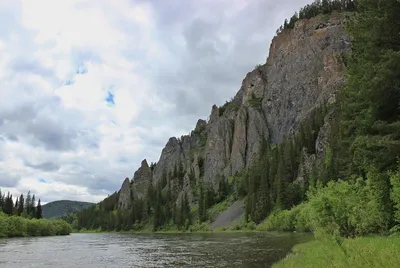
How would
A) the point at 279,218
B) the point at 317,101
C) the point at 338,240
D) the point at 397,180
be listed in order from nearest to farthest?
the point at 338,240, the point at 397,180, the point at 279,218, the point at 317,101

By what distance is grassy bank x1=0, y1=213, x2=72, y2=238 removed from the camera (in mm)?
111900

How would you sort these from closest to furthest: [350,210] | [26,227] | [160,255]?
[350,210]
[160,255]
[26,227]

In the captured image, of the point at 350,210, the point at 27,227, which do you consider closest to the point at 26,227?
the point at 27,227

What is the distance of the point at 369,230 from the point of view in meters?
41.8

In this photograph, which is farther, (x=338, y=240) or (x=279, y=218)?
(x=279, y=218)

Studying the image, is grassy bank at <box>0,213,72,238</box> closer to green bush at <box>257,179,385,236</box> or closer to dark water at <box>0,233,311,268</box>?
dark water at <box>0,233,311,268</box>

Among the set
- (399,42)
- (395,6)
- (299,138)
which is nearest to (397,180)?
(399,42)

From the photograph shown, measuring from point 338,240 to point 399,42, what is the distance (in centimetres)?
1811

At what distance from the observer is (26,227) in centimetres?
12269

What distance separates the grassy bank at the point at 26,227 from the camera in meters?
112

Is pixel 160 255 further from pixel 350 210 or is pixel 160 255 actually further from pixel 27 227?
pixel 27 227

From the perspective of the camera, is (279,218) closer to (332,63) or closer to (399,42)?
(399,42)

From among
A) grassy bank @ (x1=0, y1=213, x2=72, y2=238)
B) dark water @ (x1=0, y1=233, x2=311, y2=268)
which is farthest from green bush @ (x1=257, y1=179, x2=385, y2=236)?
grassy bank @ (x1=0, y1=213, x2=72, y2=238)

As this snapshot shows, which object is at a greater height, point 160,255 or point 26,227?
point 26,227
